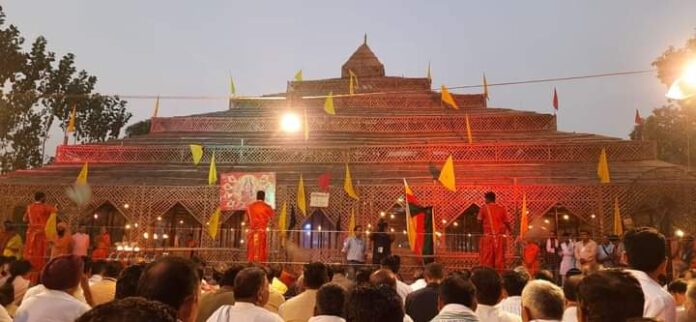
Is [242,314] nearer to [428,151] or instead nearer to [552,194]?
[552,194]

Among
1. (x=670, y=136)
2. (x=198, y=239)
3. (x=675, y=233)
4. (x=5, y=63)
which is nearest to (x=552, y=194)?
(x=675, y=233)

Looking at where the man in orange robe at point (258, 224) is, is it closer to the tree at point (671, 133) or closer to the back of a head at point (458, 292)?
the back of a head at point (458, 292)

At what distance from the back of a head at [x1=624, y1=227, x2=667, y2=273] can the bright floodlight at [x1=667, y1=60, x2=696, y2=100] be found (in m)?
5.67

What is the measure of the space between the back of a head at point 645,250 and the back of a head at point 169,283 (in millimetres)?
2801

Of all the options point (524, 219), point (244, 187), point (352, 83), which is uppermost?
point (352, 83)

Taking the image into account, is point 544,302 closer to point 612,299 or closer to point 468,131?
point 612,299

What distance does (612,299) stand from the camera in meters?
2.38

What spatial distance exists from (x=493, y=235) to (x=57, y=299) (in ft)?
28.9

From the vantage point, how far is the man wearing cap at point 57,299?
12.2 feet

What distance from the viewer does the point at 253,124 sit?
23297mm

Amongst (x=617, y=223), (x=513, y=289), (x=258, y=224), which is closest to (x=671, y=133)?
(x=617, y=223)

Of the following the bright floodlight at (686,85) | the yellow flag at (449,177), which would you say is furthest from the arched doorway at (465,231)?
the bright floodlight at (686,85)

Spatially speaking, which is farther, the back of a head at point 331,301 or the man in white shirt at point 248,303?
the back of a head at point 331,301

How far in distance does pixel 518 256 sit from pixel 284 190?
6879mm
